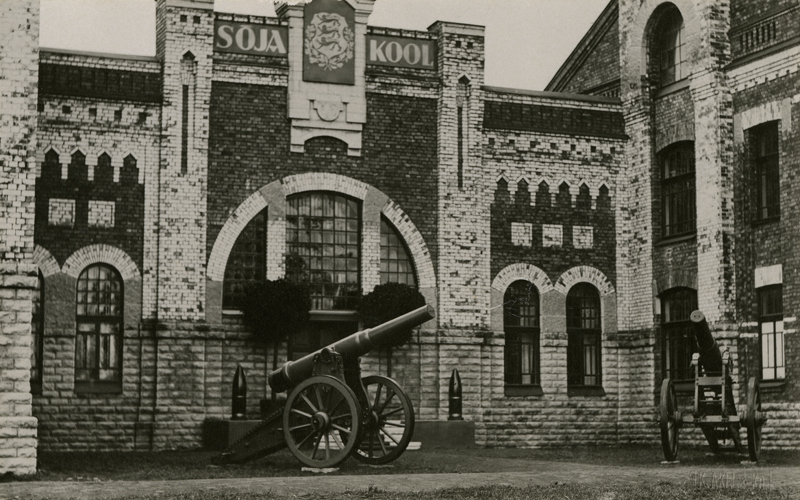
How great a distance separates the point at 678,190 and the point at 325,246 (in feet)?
24.1

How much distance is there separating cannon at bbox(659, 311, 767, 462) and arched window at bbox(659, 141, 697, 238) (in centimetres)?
539

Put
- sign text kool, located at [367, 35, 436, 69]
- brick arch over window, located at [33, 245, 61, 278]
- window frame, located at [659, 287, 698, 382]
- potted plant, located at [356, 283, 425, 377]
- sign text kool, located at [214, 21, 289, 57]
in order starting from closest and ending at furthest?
1. brick arch over window, located at [33, 245, 61, 278]
2. potted plant, located at [356, 283, 425, 377]
3. sign text kool, located at [214, 21, 289, 57]
4. window frame, located at [659, 287, 698, 382]
5. sign text kool, located at [367, 35, 436, 69]

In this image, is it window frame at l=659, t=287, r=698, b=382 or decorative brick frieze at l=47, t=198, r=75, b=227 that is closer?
decorative brick frieze at l=47, t=198, r=75, b=227

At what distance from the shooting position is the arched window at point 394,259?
86.0ft

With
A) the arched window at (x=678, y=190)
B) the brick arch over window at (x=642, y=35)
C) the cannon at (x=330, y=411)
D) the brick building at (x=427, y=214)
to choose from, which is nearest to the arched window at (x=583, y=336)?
the brick building at (x=427, y=214)

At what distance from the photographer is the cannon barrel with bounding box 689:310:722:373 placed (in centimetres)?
2066

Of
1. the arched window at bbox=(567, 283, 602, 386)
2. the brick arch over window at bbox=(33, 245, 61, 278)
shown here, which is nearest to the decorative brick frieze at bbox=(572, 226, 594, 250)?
the arched window at bbox=(567, 283, 602, 386)

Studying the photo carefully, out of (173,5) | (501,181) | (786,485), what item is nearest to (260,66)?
(173,5)

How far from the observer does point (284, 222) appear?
83.1 feet

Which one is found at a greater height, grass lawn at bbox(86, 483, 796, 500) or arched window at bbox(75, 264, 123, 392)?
arched window at bbox(75, 264, 123, 392)

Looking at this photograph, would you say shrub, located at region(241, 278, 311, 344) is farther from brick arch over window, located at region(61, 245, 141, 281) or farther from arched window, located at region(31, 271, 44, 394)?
arched window, located at region(31, 271, 44, 394)

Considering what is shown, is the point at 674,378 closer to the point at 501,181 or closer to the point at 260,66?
the point at 501,181

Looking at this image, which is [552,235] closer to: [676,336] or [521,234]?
[521,234]

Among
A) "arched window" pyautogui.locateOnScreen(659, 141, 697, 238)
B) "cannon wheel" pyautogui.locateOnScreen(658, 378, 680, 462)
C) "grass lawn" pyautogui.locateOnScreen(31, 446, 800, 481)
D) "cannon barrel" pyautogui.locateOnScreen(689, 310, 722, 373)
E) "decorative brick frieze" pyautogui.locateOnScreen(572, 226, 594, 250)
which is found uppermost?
"arched window" pyautogui.locateOnScreen(659, 141, 697, 238)
